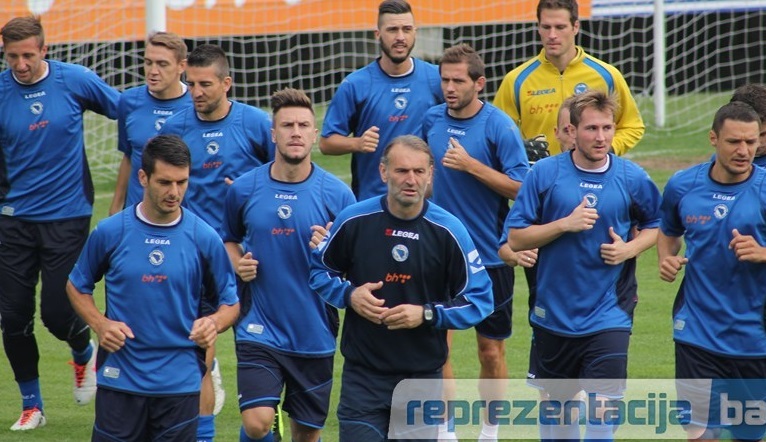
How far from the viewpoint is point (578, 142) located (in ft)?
23.7

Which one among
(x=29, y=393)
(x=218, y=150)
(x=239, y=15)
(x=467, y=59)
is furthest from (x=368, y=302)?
(x=239, y=15)

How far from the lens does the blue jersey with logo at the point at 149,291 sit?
6.52 meters

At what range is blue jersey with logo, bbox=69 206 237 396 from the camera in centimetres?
652

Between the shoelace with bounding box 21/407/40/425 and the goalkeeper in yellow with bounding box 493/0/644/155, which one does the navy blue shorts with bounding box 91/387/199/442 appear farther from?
the goalkeeper in yellow with bounding box 493/0/644/155

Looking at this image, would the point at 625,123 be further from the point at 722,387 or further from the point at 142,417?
the point at 142,417

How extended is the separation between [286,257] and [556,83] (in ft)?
8.80

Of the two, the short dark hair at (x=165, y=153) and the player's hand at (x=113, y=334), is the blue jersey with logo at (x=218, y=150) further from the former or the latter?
the player's hand at (x=113, y=334)

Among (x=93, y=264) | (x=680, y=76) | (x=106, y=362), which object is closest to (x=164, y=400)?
(x=106, y=362)

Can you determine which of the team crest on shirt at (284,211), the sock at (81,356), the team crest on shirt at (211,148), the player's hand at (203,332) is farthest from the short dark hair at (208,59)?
the sock at (81,356)

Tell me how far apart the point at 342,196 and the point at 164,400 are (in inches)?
62.4

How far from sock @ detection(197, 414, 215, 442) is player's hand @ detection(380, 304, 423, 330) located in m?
1.93

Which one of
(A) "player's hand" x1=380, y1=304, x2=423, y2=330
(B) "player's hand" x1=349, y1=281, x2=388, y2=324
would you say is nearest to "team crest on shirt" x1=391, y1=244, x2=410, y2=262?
(B) "player's hand" x1=349, y1=281, x2=388, y2=324

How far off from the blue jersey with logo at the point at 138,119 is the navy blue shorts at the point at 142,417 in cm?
225

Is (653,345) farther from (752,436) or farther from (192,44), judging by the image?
(192,44)
